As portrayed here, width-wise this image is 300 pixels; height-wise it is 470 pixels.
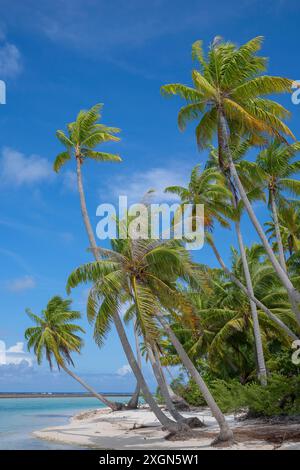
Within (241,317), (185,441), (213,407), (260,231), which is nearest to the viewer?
(213,407)

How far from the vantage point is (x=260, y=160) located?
22.6m

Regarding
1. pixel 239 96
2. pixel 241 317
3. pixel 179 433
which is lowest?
pixel 179 433

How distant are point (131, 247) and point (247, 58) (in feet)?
27.8

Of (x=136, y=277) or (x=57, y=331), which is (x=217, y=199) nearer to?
(x=136, y=277)

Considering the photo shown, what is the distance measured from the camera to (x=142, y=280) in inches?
701

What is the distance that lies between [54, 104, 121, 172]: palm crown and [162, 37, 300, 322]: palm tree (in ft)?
13.4

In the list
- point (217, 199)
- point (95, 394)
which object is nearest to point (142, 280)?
point (217, 199)

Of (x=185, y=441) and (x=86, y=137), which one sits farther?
(x=86, y=137)

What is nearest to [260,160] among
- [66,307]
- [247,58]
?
[247,58]

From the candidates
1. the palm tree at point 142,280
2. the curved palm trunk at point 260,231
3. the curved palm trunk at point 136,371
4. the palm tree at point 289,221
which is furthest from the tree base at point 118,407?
the curved palm trunk at point 260,231

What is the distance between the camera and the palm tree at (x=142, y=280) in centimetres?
1692

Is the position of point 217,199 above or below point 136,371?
above

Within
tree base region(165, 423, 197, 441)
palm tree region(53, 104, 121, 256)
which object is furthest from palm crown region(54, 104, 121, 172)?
tree base region(165, 423, 197, 441)

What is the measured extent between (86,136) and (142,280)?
8262mm
